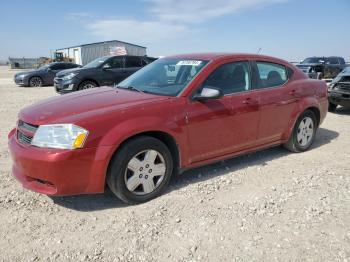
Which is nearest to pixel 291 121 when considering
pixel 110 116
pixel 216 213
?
pixel 216 213

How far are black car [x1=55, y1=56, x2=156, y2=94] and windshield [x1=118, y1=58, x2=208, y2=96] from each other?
840cm

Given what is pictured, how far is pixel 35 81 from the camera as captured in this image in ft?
63.1

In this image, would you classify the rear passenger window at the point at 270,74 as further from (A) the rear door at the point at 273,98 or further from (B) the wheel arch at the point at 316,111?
(B) the wheel arch at the point at 316,111

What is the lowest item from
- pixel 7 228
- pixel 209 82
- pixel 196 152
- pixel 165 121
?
pixel 7 228

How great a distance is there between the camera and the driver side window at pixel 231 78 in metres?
4.40

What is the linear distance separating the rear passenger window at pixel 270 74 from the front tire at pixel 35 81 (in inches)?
653

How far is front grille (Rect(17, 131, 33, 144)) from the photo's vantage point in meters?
3.55

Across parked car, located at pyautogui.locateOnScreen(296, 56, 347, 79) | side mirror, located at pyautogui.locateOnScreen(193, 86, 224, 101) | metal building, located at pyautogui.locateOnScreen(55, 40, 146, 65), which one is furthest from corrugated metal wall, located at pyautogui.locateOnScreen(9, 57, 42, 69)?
side mirror, located at pyautogui.locateOnScreen(193, 86, 224, 101)

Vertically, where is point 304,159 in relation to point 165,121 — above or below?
below

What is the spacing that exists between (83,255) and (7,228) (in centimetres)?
93

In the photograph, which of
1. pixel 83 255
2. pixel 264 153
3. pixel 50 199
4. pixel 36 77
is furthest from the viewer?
pixel 36 77

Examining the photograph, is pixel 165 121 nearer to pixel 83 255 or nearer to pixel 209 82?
pixel 209 82

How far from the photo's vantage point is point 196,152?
4203mm

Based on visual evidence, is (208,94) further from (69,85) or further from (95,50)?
(95,50)
